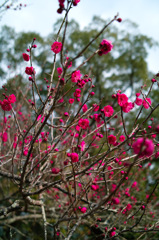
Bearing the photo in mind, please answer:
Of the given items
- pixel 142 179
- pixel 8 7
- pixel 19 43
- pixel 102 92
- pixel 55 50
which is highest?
pixel 19 43

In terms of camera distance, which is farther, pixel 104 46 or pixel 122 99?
pixel 122 99

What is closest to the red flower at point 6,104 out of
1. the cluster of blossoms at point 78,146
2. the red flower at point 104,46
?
the cluster of blossoms at point 78,146

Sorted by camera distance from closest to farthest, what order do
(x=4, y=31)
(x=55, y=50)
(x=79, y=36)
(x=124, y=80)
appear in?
1. (x=55, y=50)
2. (x=4, y=31)
3. (x=79, y=36)
4. (x=124, y=80)

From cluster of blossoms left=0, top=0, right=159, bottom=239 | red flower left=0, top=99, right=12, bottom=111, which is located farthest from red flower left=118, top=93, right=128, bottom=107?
red flower left=0, top=99, right=12, bottom=111

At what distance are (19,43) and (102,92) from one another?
609 centimetres

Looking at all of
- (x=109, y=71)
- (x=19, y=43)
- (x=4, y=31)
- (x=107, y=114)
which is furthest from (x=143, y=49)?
(x=107, y=114)

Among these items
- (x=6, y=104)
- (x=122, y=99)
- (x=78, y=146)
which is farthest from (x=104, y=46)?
(x=6, y=104)

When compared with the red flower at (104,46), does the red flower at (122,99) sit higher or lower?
lower

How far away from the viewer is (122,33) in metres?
11.9

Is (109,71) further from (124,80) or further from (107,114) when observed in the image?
(107,114)

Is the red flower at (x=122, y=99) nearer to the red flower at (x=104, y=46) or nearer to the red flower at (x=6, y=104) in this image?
the red flower at (x=104, y=46)

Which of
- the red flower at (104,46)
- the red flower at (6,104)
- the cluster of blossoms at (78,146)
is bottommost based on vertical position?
the cluster of blossoms at (78,146)

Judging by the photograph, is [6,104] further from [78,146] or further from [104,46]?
[104,46]

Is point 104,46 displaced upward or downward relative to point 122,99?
upward
